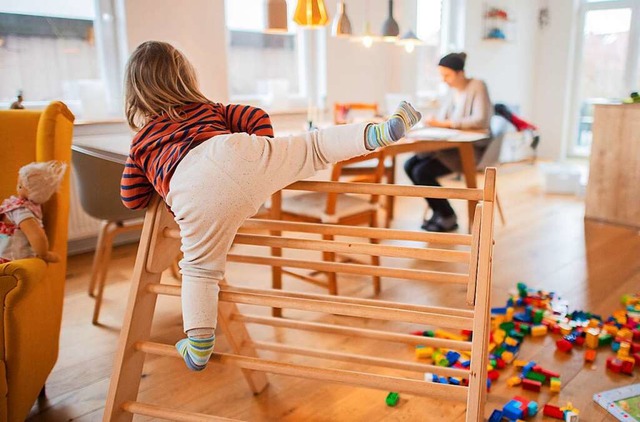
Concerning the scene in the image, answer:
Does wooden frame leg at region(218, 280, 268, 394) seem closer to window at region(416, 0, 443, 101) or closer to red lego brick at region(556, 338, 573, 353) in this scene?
red lego brick at region(556, 338, 573, 353)

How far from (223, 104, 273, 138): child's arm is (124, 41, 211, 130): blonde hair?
0.12 m

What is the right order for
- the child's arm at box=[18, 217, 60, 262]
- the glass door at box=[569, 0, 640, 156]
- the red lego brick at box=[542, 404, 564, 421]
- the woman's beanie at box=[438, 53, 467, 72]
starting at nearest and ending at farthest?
the child's arm at box=[18, 217, 60, 262] < the red lego brick at box=[542, 404, 564, 421] < the woman's beanie at box=[438, 53, 467, 72] < the glass door at box=[569, 0, 640, 156]

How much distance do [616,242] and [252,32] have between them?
309 centimetres

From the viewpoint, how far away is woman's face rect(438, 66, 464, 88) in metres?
3.76

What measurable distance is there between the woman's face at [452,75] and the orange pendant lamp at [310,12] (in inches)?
A: 47.6

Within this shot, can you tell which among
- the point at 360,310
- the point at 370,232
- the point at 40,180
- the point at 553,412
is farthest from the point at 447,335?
the point at 40,180

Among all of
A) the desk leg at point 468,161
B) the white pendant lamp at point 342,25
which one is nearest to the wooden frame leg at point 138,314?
the white pendant lamp at point 342,25

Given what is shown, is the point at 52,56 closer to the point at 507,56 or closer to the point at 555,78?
the point at 507,56

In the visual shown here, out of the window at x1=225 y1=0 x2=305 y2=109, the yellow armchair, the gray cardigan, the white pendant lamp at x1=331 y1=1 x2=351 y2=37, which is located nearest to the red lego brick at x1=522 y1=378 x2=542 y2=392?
the yellow armchair

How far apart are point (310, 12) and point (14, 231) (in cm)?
185

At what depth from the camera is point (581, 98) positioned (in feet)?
23.6

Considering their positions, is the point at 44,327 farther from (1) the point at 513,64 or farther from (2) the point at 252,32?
(1) the point at 513,64

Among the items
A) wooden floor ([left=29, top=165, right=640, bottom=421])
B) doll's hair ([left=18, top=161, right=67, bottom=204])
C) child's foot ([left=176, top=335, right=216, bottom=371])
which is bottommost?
wooden floor ([left=29, top=165, right=640, bottom=421])

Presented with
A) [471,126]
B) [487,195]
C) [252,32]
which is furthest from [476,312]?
[252,32]
